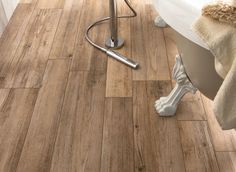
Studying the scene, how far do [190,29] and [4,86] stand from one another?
45.1 inches

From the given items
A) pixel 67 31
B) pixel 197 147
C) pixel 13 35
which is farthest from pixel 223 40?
pixel 13 35

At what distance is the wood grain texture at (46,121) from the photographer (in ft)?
3.86

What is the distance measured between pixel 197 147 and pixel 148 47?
72 centimetres

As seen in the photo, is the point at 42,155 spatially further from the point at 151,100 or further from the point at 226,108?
the point at 226,108

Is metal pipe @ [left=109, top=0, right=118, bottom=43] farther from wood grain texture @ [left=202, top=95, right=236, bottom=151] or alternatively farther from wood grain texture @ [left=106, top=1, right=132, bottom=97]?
wood grain texture @ [left=202, top=95, right=236, bottom=151]

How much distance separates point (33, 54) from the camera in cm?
168

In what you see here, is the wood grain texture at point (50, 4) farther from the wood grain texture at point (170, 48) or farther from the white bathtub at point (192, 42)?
the white bathtub at point (192, 42)

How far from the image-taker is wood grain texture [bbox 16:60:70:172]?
1.18m

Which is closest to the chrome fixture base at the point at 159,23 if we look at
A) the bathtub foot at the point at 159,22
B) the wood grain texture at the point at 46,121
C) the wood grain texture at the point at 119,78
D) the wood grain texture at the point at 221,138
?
the bathtub foot at the point at 159,22

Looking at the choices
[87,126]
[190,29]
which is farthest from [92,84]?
[190,29]

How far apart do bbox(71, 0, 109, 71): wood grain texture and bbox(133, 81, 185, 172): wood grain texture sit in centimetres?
31

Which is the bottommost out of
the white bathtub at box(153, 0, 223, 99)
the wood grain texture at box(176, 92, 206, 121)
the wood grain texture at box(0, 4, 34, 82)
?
the wood grain texture at box(176, 92, 206, 121)

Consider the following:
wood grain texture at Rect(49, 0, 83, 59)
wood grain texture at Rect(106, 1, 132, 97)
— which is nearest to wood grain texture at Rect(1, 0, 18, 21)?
wood grain texture at Rect(49, 0, 83, 59)

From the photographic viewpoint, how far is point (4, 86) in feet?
4.91
